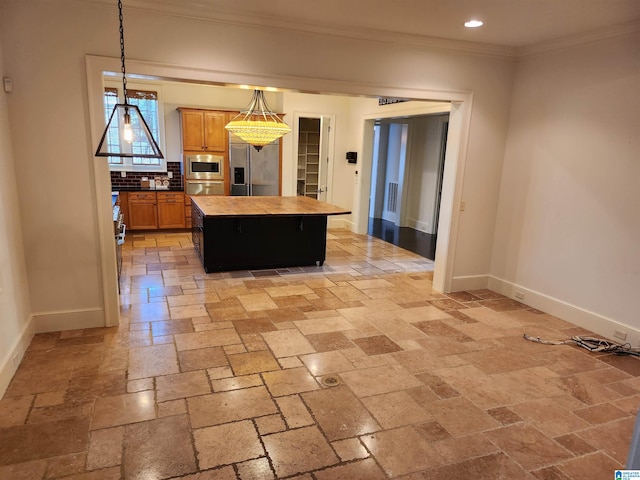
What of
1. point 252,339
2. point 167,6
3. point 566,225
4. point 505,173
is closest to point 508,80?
point 505,173

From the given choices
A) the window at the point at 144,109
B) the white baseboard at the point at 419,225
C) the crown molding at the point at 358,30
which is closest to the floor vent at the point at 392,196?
the white baseboard at the point at 419,225

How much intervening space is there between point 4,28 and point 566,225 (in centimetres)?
515

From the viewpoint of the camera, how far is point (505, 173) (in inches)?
194

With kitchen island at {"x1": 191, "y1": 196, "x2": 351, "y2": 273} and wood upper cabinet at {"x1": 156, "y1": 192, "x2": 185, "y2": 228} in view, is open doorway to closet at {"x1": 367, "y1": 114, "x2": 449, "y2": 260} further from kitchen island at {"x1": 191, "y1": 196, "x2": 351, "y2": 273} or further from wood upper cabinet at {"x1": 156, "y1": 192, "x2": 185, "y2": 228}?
wood upper cabinet at {"x1": 156, "y1": 192, "x2": 185, "y2": 228}

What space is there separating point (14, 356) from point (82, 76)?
2184 mm

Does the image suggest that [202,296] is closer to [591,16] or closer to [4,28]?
[4,28]

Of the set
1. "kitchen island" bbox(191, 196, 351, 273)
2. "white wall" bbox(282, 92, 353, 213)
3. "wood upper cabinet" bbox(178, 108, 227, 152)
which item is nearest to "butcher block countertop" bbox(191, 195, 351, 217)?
"kitchen island" bbox(191, 196, 351, 273)

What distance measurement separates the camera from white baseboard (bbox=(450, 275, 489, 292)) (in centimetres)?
511

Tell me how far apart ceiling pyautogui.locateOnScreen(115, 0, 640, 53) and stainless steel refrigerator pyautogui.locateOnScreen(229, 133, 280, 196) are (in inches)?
168

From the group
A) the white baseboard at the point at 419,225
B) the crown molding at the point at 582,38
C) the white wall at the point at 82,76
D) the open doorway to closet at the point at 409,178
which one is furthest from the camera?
the white baseboard at the point at 419,225

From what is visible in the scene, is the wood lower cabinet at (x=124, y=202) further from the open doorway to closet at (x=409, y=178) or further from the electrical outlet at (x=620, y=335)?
the electrical outlet at (x=620, y=335)

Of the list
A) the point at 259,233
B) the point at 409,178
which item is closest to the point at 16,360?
the point at 259,233

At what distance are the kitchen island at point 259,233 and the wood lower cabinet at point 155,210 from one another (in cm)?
180

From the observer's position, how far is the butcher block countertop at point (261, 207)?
17.3 feet
